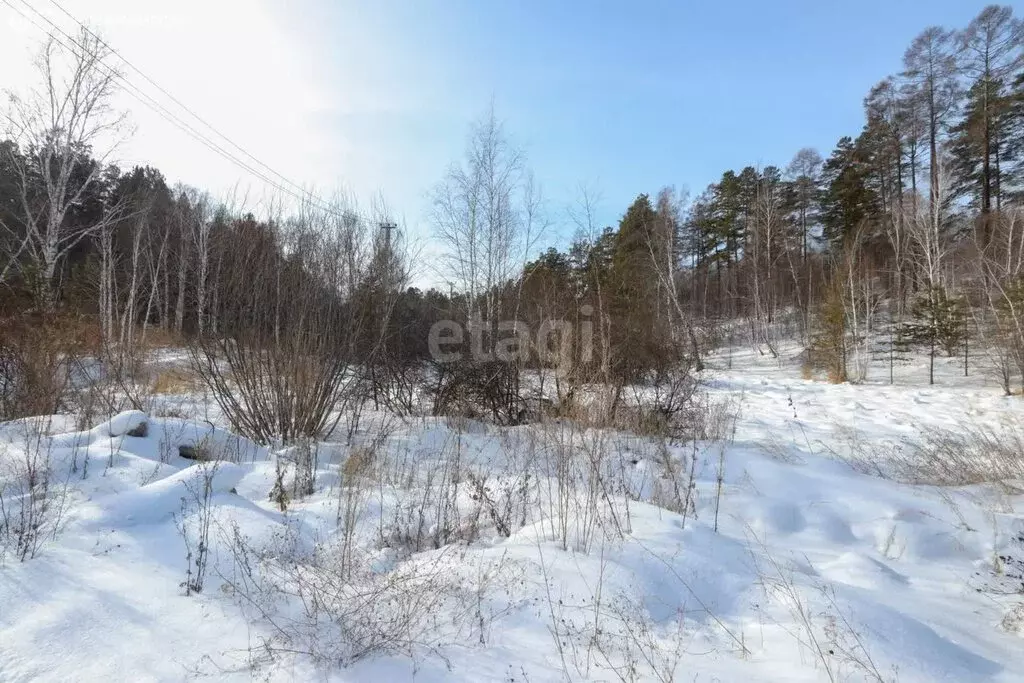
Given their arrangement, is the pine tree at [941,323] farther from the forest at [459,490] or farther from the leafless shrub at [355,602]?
the leafless shrub at [355,602]

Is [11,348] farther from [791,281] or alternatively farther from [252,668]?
[791,281]

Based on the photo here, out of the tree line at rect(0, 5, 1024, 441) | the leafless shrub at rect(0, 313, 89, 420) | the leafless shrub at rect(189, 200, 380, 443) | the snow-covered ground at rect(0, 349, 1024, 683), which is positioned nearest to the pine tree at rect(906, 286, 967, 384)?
the tree line at rect(0, 5, 1024, 441)

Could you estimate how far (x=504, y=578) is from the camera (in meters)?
2.64

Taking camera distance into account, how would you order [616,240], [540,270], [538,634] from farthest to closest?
[616,240], [540,270], [538,634]

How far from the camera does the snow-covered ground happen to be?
76.5 inches

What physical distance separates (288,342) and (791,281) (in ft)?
101

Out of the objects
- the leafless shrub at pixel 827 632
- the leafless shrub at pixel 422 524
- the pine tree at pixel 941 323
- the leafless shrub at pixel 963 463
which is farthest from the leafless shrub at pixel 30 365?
the pine tree at pixel 941 323

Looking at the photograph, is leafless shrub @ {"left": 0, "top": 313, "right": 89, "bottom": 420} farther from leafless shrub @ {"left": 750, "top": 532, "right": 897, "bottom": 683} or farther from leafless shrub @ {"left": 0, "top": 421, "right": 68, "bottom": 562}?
leafless shrub @ {"left": 750, "top": 532, "right": 897, "bottom": 683}

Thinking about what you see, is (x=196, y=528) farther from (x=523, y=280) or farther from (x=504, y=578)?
(x=523, y=280)

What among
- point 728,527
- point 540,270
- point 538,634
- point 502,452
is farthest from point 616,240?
point 538,634

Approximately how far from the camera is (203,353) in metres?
5.68

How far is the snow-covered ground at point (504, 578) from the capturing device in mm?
1944

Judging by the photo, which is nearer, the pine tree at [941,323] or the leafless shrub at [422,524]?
the leafless shrub at [422,524]

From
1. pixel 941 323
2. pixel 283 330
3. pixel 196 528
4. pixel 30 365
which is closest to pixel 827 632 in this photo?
pixel 196 528
